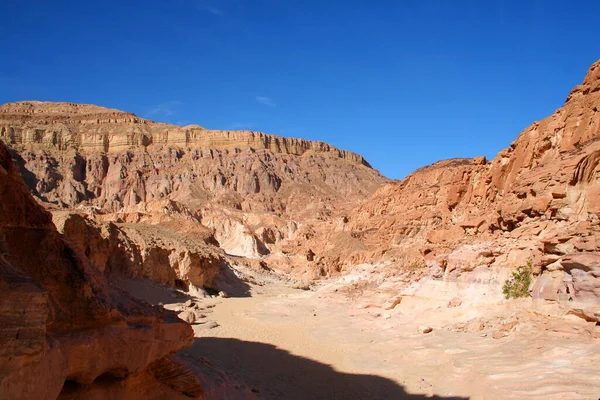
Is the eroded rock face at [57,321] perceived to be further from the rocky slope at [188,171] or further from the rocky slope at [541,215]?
the rocky slope at [188,171]

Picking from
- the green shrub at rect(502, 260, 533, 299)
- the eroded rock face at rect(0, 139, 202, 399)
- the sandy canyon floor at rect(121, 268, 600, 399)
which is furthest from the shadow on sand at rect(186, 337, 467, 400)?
the eroded rock face at rect(0, 139, 202, 399)

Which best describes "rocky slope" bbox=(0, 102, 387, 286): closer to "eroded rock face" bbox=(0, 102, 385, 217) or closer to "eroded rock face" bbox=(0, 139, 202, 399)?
"eroded rock face" bbox=(0, 102, 385, 217)

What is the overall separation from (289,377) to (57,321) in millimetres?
9485

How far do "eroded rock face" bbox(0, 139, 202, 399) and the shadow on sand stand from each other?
247 inches

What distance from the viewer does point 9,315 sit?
12.0 feet

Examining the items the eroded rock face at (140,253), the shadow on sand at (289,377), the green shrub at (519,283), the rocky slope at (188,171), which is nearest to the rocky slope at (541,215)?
the green shrub at (519,283)

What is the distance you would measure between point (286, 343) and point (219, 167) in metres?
91.8

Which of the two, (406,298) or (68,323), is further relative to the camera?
(406,298)

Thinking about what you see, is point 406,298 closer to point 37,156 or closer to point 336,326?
point 336,326

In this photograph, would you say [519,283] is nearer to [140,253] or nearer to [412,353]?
[412,353]

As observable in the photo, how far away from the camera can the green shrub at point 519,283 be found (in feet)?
50.8

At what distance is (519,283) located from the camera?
51.8ft

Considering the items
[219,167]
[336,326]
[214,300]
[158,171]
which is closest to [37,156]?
[158,171]

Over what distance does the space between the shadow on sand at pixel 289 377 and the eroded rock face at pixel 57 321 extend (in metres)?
6.27
